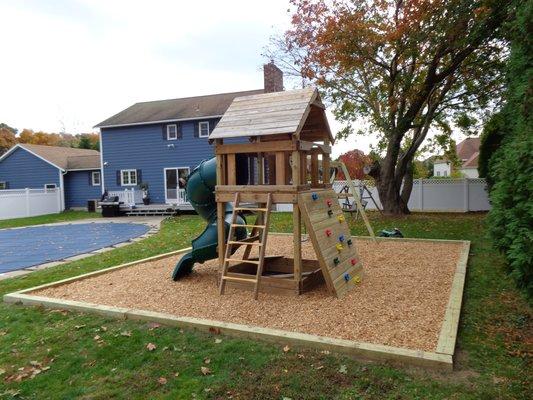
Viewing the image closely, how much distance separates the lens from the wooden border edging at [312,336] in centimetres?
372

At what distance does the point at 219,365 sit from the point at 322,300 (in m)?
2.16

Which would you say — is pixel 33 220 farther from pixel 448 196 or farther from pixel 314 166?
pixel 448 196

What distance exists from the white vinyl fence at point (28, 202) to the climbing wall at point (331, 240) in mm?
24156

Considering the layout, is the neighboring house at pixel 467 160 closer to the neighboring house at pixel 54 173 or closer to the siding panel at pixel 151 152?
the siding panel at pixel 151 152

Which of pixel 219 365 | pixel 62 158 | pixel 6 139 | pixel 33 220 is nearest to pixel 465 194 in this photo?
pixel 219 365

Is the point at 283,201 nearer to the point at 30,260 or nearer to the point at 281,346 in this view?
the point at 281,346

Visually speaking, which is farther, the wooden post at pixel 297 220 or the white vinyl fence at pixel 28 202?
the white vinyl fence at pixel 28 202

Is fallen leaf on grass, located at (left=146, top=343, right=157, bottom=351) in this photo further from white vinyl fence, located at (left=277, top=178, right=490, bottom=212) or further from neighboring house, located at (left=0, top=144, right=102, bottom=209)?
neighboring house, located at (left=0, top=144, right=102, bottom=209)

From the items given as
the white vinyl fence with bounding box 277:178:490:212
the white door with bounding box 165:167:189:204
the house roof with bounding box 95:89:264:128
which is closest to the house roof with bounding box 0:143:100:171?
the house roof with bounding box 95:89:264:128

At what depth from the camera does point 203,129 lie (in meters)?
25.1

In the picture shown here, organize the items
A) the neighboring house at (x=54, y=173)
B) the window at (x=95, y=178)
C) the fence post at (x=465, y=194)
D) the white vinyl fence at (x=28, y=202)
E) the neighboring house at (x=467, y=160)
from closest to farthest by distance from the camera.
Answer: the fence post at (x=465, y=194)
the white vinyl fence at (x=28, y=202)
the window at (x=95, y=178)
the neighboring house at (x=54, y=173)
the neighboring house at (x=467, y=160)

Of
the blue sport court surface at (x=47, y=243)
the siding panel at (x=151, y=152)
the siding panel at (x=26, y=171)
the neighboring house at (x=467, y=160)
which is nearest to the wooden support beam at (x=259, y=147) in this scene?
the blue sport court surface at (x=47, y=243)

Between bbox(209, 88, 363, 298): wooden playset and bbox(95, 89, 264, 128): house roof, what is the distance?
59.1ft

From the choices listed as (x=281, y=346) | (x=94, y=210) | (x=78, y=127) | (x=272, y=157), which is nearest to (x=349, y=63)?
(x=272, y=157)
